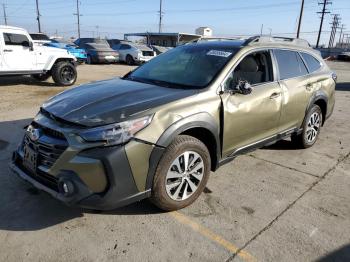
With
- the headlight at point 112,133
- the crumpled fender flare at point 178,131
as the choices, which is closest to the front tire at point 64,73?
the crumpled fender flare at point 178,131

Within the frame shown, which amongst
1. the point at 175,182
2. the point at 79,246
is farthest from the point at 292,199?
the point at 79,246

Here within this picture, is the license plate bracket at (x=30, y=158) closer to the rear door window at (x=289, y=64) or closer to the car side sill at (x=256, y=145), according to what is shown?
the car side sill at (x=256, y=145)

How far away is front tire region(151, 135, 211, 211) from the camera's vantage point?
10.5 ft

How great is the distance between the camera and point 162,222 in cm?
331

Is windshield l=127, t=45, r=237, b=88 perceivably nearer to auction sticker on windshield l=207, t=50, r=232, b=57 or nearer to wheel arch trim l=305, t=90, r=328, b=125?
auction sticker on windshield l=207, t=50, r=232, b=57

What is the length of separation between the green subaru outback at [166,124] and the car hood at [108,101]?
0.01 meters

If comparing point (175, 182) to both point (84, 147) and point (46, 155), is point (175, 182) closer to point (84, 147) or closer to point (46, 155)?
point (84, 147)

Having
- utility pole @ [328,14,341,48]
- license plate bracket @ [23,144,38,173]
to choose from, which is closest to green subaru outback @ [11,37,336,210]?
license plate bracket @ [23,144,38,173]

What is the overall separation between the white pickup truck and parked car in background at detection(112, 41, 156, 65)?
33.6ft

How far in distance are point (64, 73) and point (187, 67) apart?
8.27 metres

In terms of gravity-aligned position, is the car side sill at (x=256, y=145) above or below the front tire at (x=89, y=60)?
above

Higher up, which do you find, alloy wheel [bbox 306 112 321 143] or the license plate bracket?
the license plate bracket

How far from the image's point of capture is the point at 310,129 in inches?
216

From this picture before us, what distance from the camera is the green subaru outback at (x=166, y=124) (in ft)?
9.50
